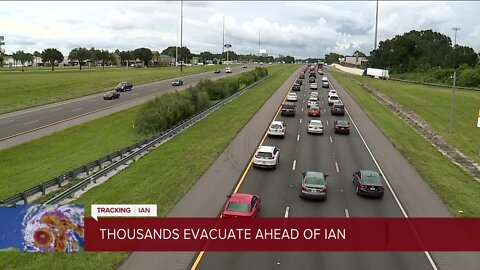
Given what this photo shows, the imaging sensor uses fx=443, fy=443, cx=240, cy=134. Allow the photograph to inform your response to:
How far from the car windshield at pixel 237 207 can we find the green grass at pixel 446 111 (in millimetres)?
25423

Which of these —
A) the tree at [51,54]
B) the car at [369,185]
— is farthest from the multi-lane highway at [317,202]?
the tree at [51,54]

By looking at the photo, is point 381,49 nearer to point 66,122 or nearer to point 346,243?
point 66,122

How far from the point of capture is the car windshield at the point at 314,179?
77.9 ft

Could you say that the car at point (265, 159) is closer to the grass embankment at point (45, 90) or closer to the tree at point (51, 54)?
the grass embankment at point (45, 90)

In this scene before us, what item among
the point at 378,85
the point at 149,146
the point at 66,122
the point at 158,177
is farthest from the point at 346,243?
the point at 378,85

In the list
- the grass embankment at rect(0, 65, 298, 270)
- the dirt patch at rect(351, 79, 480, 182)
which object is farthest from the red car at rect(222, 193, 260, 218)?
the dirt patch at rect(351, 79, 480, 182)

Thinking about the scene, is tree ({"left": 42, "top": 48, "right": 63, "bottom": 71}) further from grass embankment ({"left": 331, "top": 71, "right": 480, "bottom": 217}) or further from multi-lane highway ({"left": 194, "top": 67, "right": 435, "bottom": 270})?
multi-lane highway ({"left": 194, "top": 67, "right": 435, "bottom": 270})

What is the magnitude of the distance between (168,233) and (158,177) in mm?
8499

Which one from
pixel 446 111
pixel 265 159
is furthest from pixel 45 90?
pixel 446 111

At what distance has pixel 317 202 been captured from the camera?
23703 mm

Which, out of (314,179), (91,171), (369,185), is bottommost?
(91,171)

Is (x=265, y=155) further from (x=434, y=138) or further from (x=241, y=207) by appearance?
(x=434, y=138)

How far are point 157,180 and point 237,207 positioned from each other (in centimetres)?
855

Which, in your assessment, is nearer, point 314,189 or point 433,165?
point 314,189
